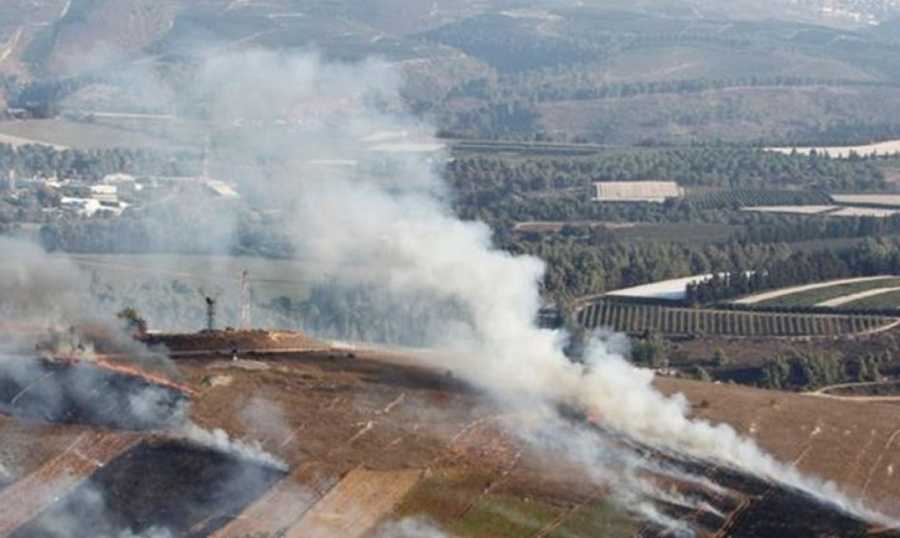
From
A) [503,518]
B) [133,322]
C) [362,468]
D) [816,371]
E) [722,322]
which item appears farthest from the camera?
[722,322]

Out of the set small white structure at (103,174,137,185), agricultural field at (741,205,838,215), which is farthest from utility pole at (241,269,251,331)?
agricultural field at (741,205,838,215)

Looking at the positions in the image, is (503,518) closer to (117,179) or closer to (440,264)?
(440,264)

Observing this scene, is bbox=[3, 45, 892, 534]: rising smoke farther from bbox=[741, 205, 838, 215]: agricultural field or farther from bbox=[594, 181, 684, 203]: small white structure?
bbox=[741, 205, 838, 215]: agricultural field

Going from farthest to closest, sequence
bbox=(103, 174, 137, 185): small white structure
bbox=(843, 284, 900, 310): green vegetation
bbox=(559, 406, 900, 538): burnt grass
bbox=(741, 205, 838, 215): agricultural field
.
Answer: bbox=(741, 205, 838, 215): agricultural field
bbox=(103, 174, 137, 185): small white structure
bbox=(843, 284, 900, 310): green vegetation
bbox=(559, 406, 900, 538): burnt grass

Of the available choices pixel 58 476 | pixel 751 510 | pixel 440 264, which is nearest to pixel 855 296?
pixel 440 264

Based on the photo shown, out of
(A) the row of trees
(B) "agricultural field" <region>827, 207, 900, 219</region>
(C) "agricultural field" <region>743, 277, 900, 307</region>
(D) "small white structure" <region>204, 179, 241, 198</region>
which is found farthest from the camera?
(B) "agricultural field" <region>827, 207, 900, 219</region>

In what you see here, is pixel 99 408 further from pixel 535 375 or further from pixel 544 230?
pixel 544 230

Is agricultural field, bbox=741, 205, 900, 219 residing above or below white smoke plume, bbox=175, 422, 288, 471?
below

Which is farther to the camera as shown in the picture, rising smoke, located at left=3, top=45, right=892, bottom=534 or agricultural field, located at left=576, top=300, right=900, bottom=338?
agricultural field, located at left=576, top=300, right=900, bottom=338
